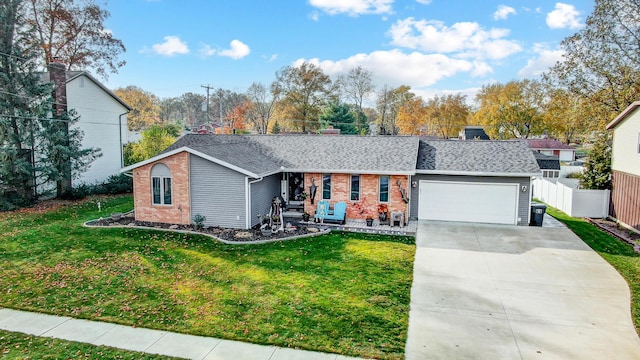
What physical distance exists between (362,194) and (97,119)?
19466 mm

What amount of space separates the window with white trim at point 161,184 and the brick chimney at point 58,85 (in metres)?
9.57

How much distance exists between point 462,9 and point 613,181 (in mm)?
12062

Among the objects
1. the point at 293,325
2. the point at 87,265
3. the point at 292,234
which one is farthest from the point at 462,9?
Result: the point at 87,265

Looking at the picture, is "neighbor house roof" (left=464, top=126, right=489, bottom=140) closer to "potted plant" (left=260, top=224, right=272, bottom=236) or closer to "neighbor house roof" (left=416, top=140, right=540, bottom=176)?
"neighbor house roof" (left=416, top=140, right=540, bottom=176)

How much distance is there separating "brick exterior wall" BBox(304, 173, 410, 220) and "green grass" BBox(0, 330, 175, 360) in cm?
1149

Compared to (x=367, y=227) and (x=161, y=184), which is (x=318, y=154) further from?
(x=161, y=184)

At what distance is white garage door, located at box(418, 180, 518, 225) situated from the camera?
1698 cm

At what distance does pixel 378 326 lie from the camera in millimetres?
8102

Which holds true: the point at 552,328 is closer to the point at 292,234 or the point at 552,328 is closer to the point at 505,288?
the point at 505,288

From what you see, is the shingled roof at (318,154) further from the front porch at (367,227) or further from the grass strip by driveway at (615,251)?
the grass strip by driveway at (615,251)

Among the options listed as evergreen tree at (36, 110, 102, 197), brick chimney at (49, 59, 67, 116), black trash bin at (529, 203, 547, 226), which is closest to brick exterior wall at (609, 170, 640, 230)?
black trash bin at (529, 203, 547, 226)

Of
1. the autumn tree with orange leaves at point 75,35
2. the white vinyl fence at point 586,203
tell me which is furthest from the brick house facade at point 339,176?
the autumn tree with orange leaves at point 75,35

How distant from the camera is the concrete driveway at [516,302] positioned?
7.38 m

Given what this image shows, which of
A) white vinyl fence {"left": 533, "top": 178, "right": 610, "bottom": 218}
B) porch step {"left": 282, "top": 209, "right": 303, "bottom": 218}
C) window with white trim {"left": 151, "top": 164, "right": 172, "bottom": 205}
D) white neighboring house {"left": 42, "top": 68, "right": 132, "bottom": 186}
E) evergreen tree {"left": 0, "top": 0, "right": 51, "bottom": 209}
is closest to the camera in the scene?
window with white trim {"left": 151, "top": 164, "right": 172, "bottom": 205}
